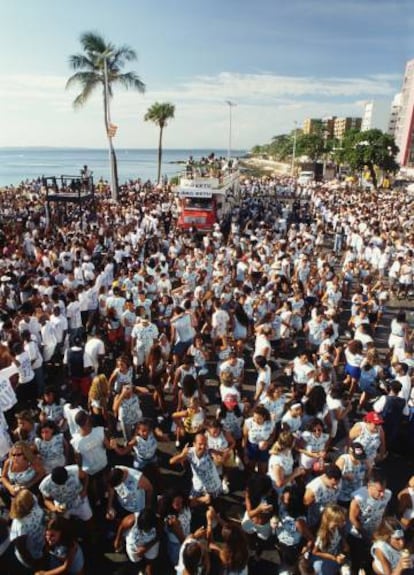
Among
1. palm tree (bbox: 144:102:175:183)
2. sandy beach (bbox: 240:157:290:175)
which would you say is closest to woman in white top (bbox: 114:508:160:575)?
palm tree (bbox: 144:102:175:183)

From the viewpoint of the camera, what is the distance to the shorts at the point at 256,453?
5383 mm

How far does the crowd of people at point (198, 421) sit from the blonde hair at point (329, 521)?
0.01 m

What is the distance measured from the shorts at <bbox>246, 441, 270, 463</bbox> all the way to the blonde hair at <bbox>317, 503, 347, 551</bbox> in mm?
1464

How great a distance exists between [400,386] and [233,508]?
281 centimetres

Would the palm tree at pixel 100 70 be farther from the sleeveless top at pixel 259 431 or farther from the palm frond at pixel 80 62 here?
the sleeveless top at pixel 259 431

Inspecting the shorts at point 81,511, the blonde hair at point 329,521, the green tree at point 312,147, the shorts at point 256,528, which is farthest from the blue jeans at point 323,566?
the green tree at point 312,147

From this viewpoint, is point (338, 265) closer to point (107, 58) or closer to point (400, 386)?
point (400, 386)

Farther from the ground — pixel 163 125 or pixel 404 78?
pixel 404 78

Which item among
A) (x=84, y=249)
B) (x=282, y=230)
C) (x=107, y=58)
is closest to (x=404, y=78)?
(x=107, y=58)

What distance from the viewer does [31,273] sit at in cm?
1095

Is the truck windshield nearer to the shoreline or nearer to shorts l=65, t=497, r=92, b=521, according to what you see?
shorts l=65, t=497, r=92, b=521

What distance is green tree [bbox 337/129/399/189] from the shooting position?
155 ft

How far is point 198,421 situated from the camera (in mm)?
5598

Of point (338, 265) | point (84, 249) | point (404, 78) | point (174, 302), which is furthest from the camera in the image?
point (404, 78)
